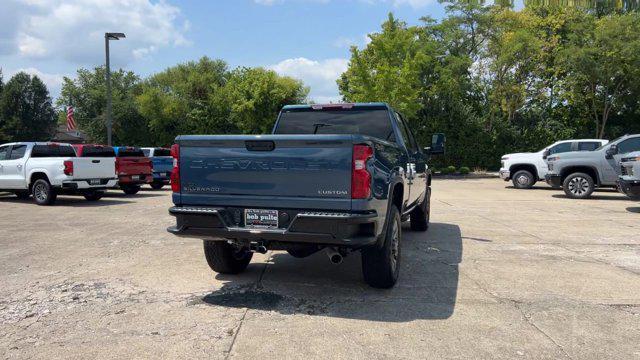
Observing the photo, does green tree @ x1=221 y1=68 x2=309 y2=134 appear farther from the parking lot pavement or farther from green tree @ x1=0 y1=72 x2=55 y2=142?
the parking lot pavement

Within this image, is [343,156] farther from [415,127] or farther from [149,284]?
[415,127]

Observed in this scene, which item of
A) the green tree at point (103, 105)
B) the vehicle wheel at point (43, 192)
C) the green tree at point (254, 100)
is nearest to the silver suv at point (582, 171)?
the vehicle wheel at point (43, 192)

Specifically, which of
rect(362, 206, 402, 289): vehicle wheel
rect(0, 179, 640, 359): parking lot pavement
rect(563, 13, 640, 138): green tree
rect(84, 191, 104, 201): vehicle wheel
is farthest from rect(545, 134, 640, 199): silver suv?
rect(84, 191, 104, 201): vehicle wheel

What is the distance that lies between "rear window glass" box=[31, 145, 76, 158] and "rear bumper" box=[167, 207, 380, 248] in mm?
11070

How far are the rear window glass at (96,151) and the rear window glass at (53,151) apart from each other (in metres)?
0.41

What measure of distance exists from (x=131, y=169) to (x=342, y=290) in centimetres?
1263

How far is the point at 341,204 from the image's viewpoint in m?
4.55

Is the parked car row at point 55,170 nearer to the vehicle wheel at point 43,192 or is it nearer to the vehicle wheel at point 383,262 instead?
the vehicle wheel at point 43,192

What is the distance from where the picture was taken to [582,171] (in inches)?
600

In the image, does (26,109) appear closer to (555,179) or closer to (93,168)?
(93,168)

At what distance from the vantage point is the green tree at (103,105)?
3609cm

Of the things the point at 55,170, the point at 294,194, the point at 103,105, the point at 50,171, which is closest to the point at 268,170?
the point at 294,194

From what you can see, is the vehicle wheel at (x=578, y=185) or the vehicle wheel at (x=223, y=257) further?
the vehicle wheel at (x=578, y=185)

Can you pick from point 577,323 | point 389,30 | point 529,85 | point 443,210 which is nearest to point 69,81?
point 389,30
